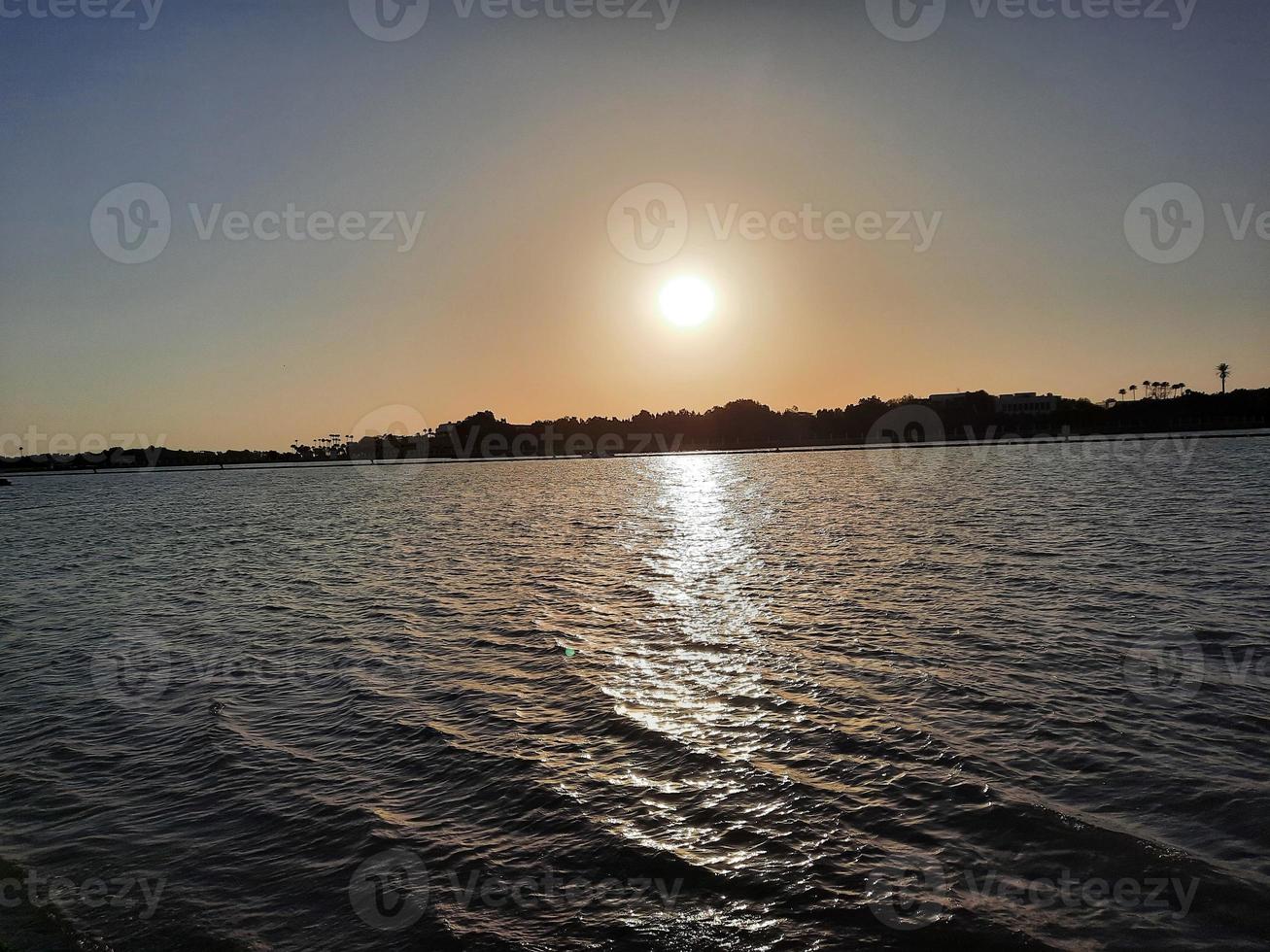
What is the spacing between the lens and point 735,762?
1471cm

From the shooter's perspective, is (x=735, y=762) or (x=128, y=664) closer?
(x=735, y=762)

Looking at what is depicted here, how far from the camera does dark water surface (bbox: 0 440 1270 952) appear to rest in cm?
1013

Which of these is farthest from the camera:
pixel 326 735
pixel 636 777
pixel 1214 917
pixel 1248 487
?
pixel 1248 487

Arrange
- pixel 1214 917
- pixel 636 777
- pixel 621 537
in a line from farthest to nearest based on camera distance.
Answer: pixel 621 537
pixel 636 777
pixel 1214 917

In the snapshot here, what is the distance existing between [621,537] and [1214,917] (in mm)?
51443

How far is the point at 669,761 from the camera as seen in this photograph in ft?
49.3

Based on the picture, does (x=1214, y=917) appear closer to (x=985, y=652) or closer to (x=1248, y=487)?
(x=985, y=652)

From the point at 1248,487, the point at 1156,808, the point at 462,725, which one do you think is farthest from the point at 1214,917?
the point at 1248,487

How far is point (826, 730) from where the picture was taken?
1617 cm

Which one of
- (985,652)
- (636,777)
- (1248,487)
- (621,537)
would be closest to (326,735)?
(636,777)

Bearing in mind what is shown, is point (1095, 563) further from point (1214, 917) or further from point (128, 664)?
point (128, 664)

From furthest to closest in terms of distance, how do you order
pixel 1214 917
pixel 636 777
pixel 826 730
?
pixel 826 730
pixel 636 777
pixel 1214 917

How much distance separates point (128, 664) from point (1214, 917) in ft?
96.5

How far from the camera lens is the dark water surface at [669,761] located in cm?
1013
